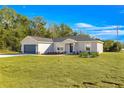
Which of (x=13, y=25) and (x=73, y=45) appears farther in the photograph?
(x=73, y=45)

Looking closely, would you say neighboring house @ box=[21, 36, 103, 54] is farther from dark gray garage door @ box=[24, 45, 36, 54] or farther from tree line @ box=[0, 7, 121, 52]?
tree line @ box=[0, 7, 121, 52]

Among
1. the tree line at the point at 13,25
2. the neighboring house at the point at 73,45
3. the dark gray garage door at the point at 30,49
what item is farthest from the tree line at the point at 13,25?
the neighboring house at the point at 73,45

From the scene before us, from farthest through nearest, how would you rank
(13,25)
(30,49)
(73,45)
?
1. (73,45)
2. (30,49)
3. (13,25)

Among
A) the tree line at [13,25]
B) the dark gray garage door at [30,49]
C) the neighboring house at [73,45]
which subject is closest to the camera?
the tree line at [13,25]

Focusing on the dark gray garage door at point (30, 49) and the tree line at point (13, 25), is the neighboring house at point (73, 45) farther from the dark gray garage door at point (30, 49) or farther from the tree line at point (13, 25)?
the tree line at point (13, 25)

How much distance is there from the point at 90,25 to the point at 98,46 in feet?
29.1

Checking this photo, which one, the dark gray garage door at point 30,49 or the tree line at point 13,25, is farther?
the dark gray garage door at point 30,49

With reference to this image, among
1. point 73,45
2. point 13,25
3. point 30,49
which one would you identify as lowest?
point 30,49

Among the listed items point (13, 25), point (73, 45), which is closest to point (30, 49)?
point (13, 25)

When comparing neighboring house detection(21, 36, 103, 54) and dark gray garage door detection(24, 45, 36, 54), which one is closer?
dark gray garage door detection(24, 45, 36, 54)

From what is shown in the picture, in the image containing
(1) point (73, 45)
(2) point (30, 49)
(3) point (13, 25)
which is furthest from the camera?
(1) point (73, 45)

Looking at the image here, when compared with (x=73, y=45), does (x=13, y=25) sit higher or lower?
higher

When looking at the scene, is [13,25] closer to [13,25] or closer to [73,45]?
[13,25]

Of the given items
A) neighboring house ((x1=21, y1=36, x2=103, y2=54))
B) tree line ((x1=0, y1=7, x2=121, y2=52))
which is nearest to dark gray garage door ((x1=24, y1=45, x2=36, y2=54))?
neighboring house ((x1=21, y1=36, x2=103, y2=54))
